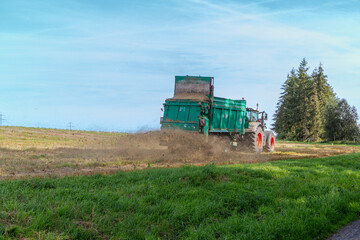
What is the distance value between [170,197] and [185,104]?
9.52 m

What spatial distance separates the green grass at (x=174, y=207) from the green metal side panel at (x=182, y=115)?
21.7ft

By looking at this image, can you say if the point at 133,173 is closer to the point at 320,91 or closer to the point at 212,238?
the point at 212,238

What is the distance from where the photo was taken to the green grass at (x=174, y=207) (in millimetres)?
5328

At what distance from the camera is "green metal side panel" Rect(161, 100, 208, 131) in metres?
16.2

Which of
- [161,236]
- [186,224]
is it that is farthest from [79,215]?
[186,224]

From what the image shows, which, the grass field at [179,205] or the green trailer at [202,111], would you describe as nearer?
the grass field at [179,205]

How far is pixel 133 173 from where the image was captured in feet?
31.6

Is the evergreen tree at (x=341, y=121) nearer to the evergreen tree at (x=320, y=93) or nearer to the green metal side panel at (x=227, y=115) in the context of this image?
the evergreen tree at (x=320, y=93)

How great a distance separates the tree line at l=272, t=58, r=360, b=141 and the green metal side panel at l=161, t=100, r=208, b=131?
159 ft

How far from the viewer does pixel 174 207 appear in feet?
21.4

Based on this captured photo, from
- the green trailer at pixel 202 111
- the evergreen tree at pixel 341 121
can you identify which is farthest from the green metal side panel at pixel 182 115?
the evergreen tree at pixel 341 121

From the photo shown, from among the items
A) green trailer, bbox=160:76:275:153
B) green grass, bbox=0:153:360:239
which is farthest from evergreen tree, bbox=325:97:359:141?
green grass, bbox=0:153:360:239

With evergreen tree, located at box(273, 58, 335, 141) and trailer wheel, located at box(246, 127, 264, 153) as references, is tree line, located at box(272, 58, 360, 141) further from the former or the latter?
trailer wheel, located at box(246, 127, 264, 153)

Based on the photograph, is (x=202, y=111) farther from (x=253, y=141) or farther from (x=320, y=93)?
(x=320, y=93)
